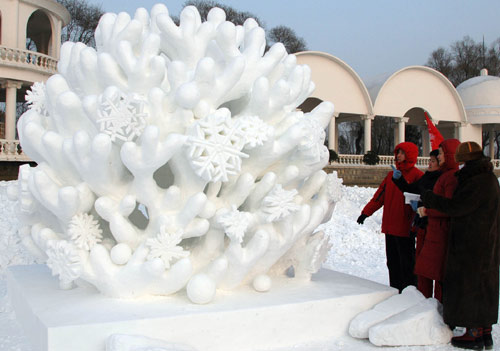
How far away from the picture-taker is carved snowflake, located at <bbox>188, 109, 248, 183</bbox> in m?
2.90

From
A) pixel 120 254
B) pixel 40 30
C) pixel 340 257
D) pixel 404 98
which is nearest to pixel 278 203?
pixel 120 254

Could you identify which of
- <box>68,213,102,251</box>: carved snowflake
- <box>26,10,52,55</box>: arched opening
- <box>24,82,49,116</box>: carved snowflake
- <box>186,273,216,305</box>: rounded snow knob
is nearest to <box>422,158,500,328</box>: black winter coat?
<box>186,273,216,305</box>: rounded snow knob

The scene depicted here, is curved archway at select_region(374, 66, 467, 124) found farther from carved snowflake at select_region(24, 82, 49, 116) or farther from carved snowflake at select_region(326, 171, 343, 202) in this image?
carved snowflake at select_region(24, 82, 49, 116)

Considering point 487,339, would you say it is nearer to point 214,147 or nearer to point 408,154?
point 408,154

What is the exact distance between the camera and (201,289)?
9.91 ft

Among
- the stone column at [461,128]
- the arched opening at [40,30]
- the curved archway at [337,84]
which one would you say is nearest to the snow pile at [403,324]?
the curved archway at [337,84]

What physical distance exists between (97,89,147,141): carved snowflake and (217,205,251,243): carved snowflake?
2.42ft

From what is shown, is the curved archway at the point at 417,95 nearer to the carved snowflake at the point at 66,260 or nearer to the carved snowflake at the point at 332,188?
the carved snowflake at the point at 332,188

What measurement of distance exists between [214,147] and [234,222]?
0.49 m

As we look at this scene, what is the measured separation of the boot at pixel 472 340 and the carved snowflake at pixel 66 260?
2499 millimetres

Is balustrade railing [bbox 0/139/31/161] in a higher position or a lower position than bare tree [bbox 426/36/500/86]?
lower

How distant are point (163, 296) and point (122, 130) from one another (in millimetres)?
A: 1096

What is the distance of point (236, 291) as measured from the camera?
3410 millimetres

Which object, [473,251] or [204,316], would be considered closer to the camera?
[204,316]
